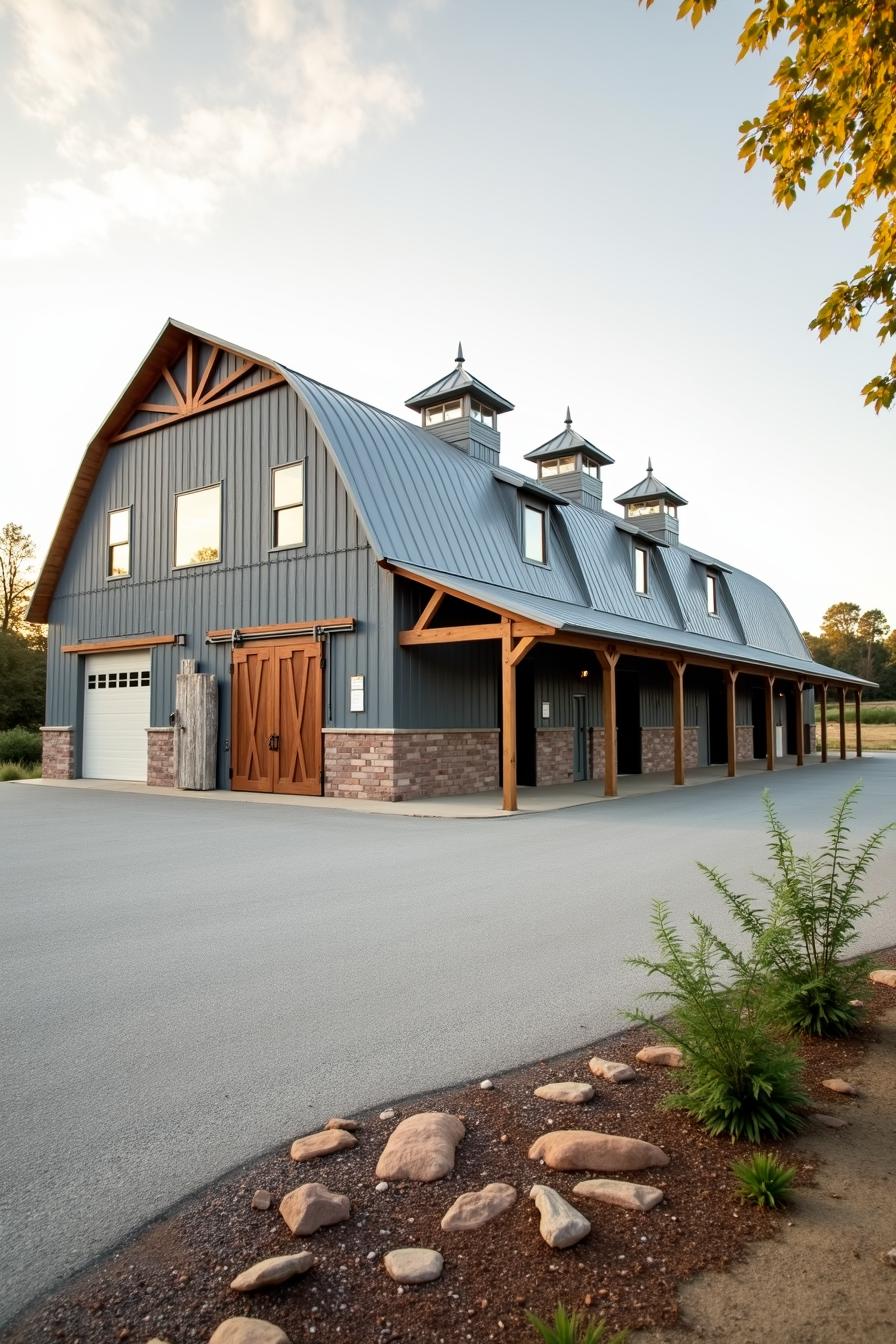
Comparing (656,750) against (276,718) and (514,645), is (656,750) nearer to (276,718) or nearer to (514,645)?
(514,645)

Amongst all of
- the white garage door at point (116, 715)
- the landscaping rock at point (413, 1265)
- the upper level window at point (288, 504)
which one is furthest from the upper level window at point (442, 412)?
the landscaping rock at point (413, 1265)

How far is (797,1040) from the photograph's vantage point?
369cm

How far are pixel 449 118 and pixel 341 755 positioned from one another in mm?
10216

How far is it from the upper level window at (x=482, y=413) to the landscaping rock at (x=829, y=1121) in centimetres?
1976

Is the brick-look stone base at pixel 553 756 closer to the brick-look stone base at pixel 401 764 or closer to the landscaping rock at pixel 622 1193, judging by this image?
the brick-look stone base at pixel 401 764

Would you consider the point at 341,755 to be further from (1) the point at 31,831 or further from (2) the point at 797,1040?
(2) the point at 797,1040

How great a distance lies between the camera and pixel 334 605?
16203mm

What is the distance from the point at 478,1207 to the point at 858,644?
297 feet

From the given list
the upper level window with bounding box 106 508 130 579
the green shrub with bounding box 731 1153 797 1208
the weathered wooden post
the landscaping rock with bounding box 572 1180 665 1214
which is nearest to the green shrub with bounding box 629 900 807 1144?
the green shrub with bounding box 731 1153 797 1208

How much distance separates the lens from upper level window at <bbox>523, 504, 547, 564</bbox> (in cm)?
1938

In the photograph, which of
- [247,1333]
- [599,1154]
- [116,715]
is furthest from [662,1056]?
[116,715]

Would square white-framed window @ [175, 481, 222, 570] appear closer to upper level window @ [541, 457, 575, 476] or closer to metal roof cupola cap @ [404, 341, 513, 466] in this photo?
metal roof cupola cap @ [404, 341, 513, 466]

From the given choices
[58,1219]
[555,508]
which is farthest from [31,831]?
[555,508]

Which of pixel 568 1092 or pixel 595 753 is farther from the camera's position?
pixel 595 753
